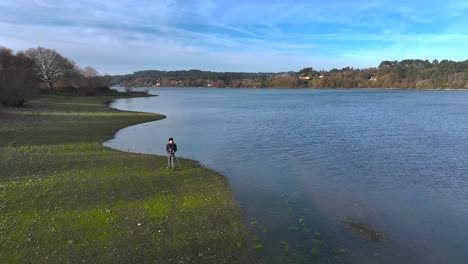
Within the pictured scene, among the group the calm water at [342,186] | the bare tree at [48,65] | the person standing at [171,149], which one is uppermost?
the bare tree at [48,65]

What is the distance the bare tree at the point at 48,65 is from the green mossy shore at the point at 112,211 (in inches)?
4120

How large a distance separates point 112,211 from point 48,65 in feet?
401

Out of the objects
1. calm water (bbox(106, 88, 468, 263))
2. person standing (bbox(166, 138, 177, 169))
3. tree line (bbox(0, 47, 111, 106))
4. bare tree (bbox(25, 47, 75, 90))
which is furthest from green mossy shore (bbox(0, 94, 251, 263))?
bare tree (bbox(25, 47, 75, 90))

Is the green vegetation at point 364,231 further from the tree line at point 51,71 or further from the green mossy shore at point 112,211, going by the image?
the tree line at point 51,71

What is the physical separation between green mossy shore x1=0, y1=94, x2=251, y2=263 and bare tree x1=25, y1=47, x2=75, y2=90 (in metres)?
105

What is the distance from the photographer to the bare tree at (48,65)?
120 m

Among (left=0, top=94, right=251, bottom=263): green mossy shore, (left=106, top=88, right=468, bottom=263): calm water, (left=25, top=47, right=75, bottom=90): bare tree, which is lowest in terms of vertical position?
(left=106, top=88, right=468, bottom=263): calm water

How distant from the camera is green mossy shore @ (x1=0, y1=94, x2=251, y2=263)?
12.1 metres

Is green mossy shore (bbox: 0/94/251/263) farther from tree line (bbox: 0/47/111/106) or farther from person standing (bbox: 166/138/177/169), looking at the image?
tree line (bbox: 0/47/111/106)

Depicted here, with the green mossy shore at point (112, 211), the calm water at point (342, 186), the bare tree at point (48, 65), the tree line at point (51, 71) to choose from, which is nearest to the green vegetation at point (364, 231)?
the calm water at point (342, 186)

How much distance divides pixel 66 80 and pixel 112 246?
124999mm

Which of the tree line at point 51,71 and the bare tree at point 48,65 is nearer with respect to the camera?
the tree line at point 51,71

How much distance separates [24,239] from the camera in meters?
12.6

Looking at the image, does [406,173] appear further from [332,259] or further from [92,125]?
[92,125]
